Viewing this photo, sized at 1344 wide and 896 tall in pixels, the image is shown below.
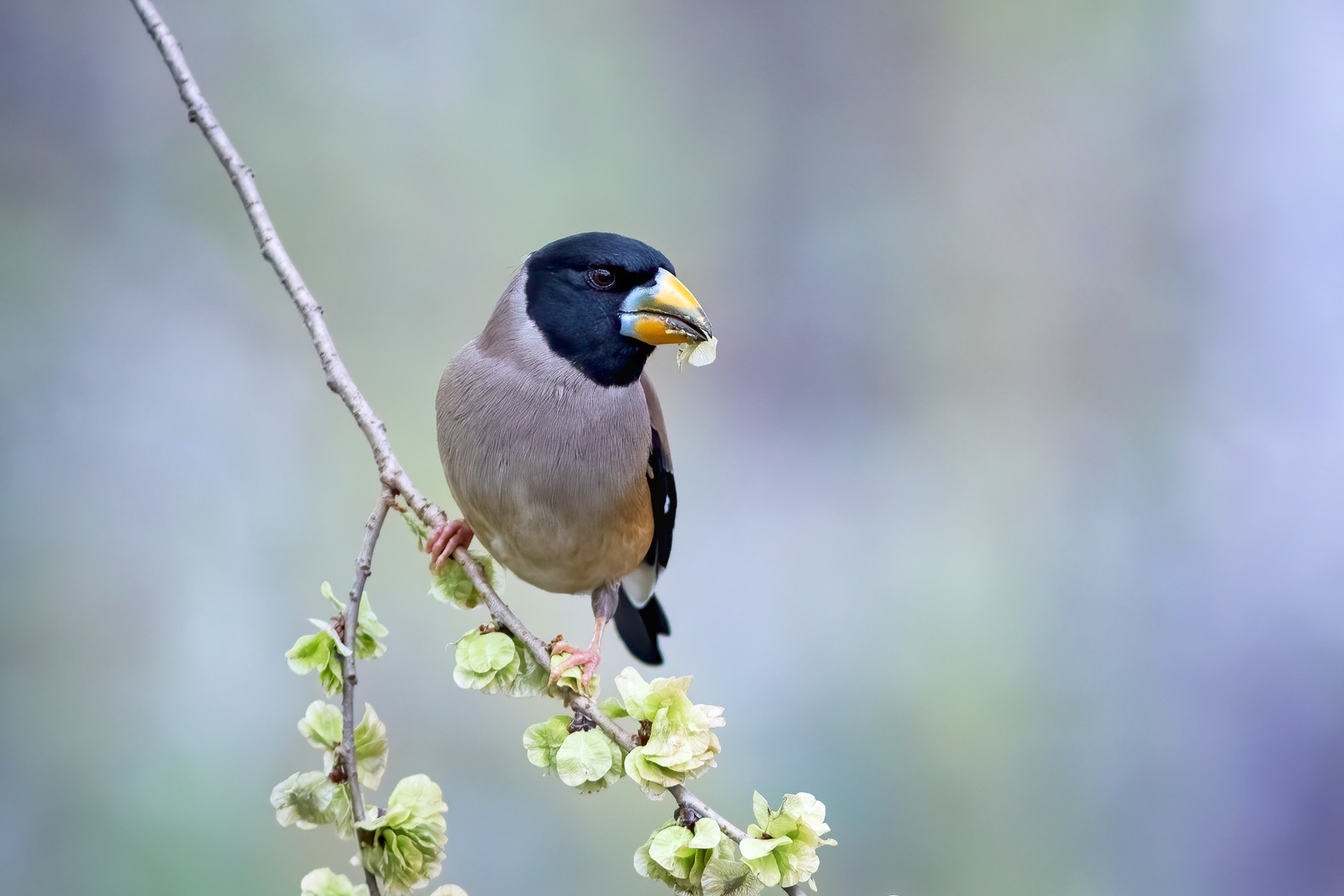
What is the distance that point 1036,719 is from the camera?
222 cm

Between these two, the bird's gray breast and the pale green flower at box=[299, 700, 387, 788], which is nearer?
the pale green flower at box=[299, 700, 387, 788]

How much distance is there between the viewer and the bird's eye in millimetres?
1338

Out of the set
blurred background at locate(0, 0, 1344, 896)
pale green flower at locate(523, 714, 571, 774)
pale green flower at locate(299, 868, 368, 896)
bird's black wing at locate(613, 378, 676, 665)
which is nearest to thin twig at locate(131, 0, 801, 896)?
Result: pale green flower at locate(523, 714, 571, 774)

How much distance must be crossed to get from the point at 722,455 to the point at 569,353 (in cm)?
87

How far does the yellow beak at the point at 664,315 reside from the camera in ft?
4.16

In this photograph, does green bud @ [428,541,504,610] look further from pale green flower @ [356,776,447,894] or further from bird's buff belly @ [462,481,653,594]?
pale green flower @ [356,776,447,894]

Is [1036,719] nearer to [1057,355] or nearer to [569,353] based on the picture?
[1057,355]

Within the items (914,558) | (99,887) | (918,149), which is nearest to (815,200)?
(918,149)

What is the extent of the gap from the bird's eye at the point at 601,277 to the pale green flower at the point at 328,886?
720 mm

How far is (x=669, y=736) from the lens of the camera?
93cm

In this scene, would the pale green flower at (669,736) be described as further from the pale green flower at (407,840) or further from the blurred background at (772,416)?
the blurred background at (772,416)

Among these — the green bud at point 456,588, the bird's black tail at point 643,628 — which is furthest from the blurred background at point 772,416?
the green bud at point 456,588

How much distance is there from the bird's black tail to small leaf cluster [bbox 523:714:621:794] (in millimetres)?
875

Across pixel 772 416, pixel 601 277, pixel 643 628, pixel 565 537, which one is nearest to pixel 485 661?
pixel 565 537
